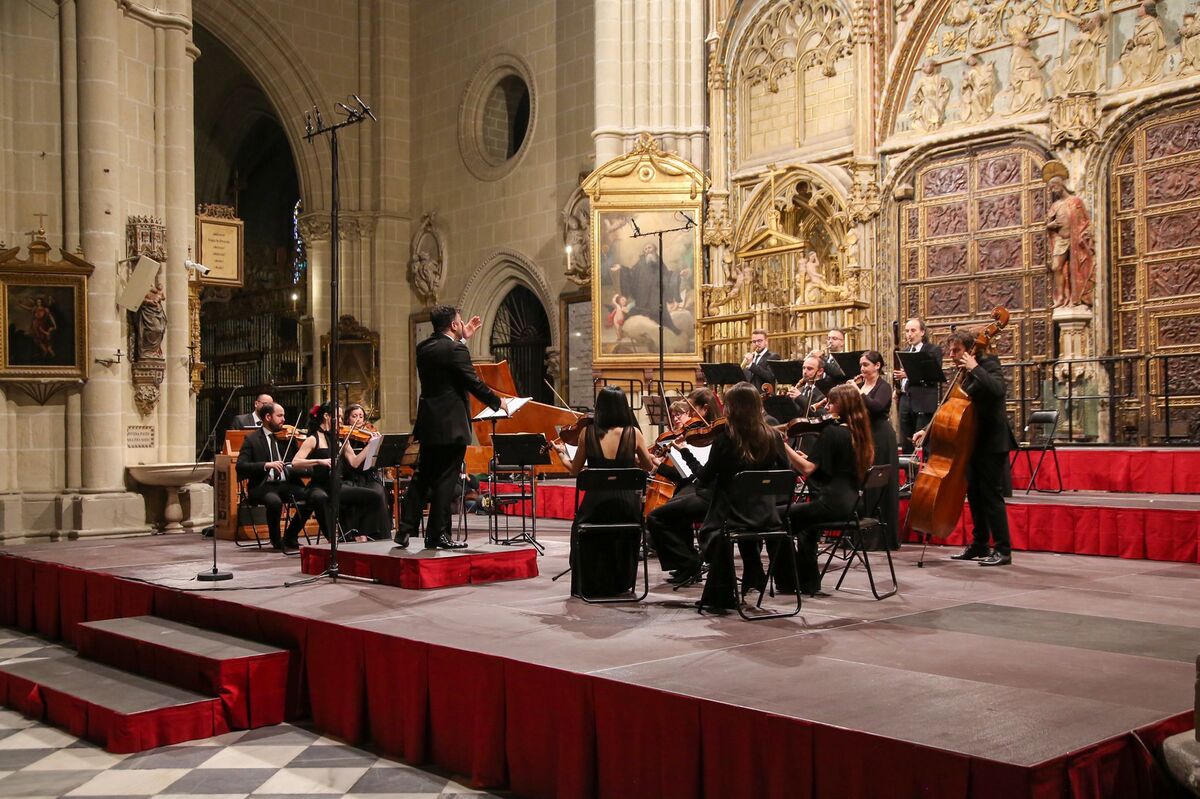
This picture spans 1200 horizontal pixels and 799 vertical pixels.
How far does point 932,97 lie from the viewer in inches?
540

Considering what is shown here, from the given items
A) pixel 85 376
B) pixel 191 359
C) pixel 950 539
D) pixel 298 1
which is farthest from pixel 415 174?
pixel 950 539

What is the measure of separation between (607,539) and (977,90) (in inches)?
356

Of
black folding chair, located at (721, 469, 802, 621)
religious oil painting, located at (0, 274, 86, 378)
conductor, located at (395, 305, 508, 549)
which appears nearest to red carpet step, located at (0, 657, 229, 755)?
conductor, located at (395, 305, 508, 549)

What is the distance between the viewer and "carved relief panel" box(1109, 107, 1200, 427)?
11.6m

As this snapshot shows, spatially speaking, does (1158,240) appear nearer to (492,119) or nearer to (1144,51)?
(1144,51)

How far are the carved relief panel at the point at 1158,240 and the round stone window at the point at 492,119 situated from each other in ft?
33.8

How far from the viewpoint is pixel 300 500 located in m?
9.52

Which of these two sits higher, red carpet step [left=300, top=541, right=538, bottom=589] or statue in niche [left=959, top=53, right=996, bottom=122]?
statue in niche [left=959, top=53, right=996, bottom=122]

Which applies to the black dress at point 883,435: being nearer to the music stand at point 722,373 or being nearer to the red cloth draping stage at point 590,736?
the music stand at point 722,373

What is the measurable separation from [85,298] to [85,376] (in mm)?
794

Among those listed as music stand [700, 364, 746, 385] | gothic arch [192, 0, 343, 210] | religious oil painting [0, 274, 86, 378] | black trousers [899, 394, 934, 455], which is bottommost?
black trousers [899, 394, 934, 455]

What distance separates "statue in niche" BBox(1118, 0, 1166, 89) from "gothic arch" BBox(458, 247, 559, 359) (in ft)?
31.4

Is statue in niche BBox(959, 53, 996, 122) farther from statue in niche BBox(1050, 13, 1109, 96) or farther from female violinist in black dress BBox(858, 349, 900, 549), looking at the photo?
female violinist in black dress BBox(858, 349, 900, 549)

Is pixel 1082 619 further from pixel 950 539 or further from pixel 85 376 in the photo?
pixel 85 376
